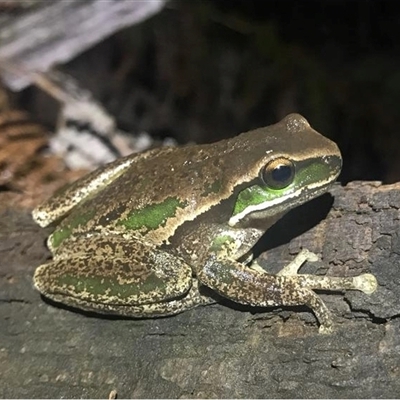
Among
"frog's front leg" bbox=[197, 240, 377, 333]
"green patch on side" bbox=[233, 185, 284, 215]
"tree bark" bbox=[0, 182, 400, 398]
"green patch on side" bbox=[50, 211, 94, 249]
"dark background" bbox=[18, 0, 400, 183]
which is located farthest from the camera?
"dark background" bbox=[18, 0, 400, 183]

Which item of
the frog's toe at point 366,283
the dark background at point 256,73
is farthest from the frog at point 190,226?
the dark background at point 256,73

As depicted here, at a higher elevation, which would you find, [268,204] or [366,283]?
[268,204]

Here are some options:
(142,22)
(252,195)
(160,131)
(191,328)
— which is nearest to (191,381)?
(191,328)

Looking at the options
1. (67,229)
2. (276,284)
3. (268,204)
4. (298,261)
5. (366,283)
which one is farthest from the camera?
(67,229)

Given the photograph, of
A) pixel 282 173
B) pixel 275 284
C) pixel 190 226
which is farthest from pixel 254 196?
pixel 275 284

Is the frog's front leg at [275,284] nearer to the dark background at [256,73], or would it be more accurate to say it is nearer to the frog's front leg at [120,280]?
the frog's front leg at [120,280]

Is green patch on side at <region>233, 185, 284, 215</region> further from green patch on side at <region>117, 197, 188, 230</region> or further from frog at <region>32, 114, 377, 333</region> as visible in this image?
green patch on side at <region>117, 197, 188, 230</region>

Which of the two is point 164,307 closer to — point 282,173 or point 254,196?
point 254,196

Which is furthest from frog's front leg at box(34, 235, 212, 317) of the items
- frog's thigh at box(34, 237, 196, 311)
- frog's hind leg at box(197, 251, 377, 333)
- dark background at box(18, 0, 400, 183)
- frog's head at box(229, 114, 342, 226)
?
dark background at box(18, 0, 400, 183)
